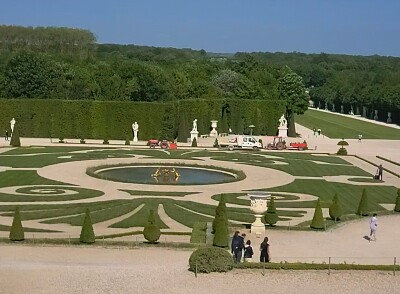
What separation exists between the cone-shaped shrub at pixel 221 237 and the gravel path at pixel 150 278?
2.58 m

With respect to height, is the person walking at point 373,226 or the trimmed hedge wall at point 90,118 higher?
A: the trimmed hedge wall at point 90,118

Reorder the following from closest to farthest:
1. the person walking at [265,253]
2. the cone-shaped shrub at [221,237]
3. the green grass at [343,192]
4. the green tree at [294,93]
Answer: the person walking at [265,253] < the cone-shaped shrub at [221,237] < the green grass at [343,192] < the green tree at [294,93]

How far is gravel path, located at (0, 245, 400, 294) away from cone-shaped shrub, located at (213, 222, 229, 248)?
258cm

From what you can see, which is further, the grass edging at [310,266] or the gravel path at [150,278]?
the grass edging at [310,266]

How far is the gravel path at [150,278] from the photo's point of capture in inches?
746

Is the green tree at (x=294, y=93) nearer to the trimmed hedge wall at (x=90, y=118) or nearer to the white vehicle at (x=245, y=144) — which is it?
the trimmed hedge wall at (x=90, y=118)

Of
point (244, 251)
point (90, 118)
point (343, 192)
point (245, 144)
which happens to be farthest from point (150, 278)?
point (90, 118)


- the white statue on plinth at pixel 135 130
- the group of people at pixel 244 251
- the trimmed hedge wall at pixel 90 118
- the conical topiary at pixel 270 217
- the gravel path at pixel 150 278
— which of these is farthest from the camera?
the trimmed hedge wall at pixel 90 118

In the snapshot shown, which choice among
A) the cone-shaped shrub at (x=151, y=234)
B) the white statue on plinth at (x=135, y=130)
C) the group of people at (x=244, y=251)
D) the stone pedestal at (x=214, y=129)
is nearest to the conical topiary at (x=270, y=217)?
the cone-shaped shrub at (x=151, y=234)

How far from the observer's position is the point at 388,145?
74.8m

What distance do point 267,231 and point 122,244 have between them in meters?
6.82

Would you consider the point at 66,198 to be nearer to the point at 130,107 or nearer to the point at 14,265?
the point at 14,265

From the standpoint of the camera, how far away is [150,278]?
65.1 feet

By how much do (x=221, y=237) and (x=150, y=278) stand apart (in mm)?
5779
